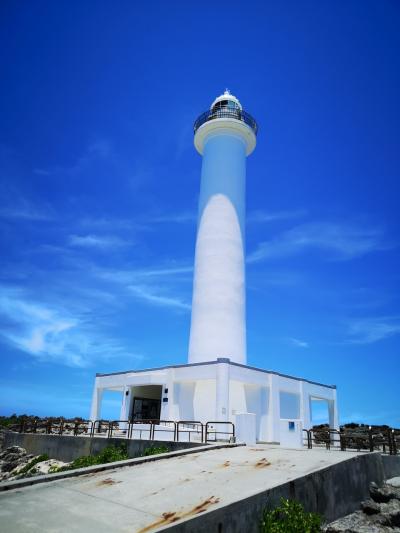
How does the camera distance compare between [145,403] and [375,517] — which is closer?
[375,517]

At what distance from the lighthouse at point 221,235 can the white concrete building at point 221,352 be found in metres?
0.06

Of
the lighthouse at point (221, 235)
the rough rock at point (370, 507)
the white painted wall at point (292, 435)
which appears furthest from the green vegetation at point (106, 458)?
the rough rock at point (370, 507)

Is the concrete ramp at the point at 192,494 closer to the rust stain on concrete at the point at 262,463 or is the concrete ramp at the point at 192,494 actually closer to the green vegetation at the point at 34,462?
the rust stain on concrete at the point at 262,463

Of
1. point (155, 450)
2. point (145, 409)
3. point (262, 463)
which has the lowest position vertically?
point (155, 450)

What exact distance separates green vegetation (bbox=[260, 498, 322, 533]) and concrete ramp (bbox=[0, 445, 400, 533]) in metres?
0.17

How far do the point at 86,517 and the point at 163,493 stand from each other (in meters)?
1.79

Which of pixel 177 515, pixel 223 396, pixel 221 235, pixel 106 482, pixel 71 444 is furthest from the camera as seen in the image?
pixel 221 235

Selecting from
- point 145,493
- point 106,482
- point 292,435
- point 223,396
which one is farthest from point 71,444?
point 145,493

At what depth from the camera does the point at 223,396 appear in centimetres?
2050

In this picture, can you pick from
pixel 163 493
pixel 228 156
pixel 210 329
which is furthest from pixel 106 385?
pixel 163 493

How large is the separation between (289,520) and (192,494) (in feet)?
6.02

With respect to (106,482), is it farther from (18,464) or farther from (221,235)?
(221,235)

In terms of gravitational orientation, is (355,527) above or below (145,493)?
below

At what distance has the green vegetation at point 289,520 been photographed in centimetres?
732
